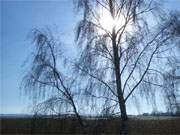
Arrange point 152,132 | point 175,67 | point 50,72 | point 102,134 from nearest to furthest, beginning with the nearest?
point 175,67
point 102,134
point 50,72
point 152,132

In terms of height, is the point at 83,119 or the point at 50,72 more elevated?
the point at 50,72

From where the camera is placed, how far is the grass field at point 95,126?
14.6m

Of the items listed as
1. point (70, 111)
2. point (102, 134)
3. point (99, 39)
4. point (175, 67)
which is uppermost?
point (99, 39)

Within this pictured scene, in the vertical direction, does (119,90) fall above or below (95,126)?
above

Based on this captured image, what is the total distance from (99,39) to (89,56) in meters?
0.83

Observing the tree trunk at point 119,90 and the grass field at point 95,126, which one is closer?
the tree trunk at point 119,90

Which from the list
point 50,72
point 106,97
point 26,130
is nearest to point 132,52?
point 106,97

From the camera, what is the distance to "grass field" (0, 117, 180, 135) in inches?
575

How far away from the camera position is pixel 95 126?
15.0 m

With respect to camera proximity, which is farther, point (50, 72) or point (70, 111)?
point (50, 72)

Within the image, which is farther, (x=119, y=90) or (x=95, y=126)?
(x=95, y=126)

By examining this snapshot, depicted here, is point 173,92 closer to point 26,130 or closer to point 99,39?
point 99,39

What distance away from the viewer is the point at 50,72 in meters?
17.2

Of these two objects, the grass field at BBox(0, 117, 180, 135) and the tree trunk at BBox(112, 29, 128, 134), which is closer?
the tree trunk at BBox(112, 29, 128, 134)
